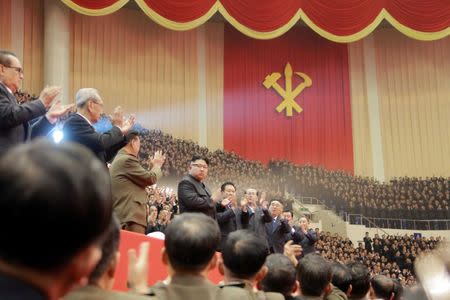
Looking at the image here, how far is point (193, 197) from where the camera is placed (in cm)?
415

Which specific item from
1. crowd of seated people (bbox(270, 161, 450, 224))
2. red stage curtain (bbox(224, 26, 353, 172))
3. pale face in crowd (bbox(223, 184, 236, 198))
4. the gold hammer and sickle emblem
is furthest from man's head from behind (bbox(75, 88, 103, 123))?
the gold hammer and sickle emblem

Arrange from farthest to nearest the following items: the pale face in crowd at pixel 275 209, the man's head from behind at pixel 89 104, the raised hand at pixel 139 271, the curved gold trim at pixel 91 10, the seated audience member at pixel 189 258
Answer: the curved gold trim at pixel 91 10, the pale face in crowd at pixel 275 209, the man's head from behind at pixel 89 104, the seated audience member at pixel 189 258, the raised hand at pixel 139 271

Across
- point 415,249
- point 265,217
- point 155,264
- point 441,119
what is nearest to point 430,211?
point 415,249

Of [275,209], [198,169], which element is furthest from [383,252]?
[198,169]

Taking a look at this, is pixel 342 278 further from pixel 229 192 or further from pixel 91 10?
pixel 91 10

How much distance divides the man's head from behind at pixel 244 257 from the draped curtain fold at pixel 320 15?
32.4 feet

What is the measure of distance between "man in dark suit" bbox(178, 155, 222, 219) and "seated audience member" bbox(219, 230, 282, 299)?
219cm

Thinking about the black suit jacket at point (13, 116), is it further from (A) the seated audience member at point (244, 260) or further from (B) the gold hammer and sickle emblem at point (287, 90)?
(B) the gold hammer and sickle emblem at point (287, 90)

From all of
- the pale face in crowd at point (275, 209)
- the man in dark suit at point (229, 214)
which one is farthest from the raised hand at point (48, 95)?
the pale face in crowd at point (275, 209)

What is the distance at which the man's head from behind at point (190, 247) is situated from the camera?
160 centimetres

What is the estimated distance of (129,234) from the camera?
269 cm

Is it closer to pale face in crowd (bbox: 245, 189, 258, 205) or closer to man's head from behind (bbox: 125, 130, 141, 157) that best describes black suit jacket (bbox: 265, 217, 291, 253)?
pale face in crowd (bbox: 245, 189, 258, 205)

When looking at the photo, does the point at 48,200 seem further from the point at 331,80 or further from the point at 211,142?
the point at 331,80

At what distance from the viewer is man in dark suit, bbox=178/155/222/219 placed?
13.6 ft
